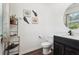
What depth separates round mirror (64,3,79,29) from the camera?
4.74 feet

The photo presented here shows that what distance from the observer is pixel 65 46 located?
1.49 m

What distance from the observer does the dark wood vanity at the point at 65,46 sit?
1.42m

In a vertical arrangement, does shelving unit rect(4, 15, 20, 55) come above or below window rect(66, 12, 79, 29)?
below

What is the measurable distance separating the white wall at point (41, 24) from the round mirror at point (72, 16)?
6 centimetres

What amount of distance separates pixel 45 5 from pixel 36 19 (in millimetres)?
231

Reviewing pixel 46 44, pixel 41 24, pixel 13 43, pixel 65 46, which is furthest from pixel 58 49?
pixel 13 43

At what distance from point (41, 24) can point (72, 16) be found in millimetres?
451

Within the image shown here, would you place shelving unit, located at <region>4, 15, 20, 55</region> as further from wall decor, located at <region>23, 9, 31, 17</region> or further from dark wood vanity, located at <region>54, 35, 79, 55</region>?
dark wood vanity, located at <region>54, 35, 79, 55</region>

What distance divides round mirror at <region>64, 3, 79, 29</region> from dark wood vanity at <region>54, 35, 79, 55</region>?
0.65ft

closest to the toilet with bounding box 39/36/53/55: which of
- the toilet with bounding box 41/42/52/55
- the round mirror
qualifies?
the toilet with bounding box 41/42/52/55

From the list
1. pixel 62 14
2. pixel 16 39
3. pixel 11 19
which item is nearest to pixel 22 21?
pixel 11 19

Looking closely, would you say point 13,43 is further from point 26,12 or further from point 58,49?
point 58,49

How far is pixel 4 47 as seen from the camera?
4.74 ft

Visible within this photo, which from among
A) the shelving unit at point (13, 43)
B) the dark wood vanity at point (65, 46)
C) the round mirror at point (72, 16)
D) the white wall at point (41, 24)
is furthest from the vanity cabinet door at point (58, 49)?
the shelving unit at point (13, 43)
